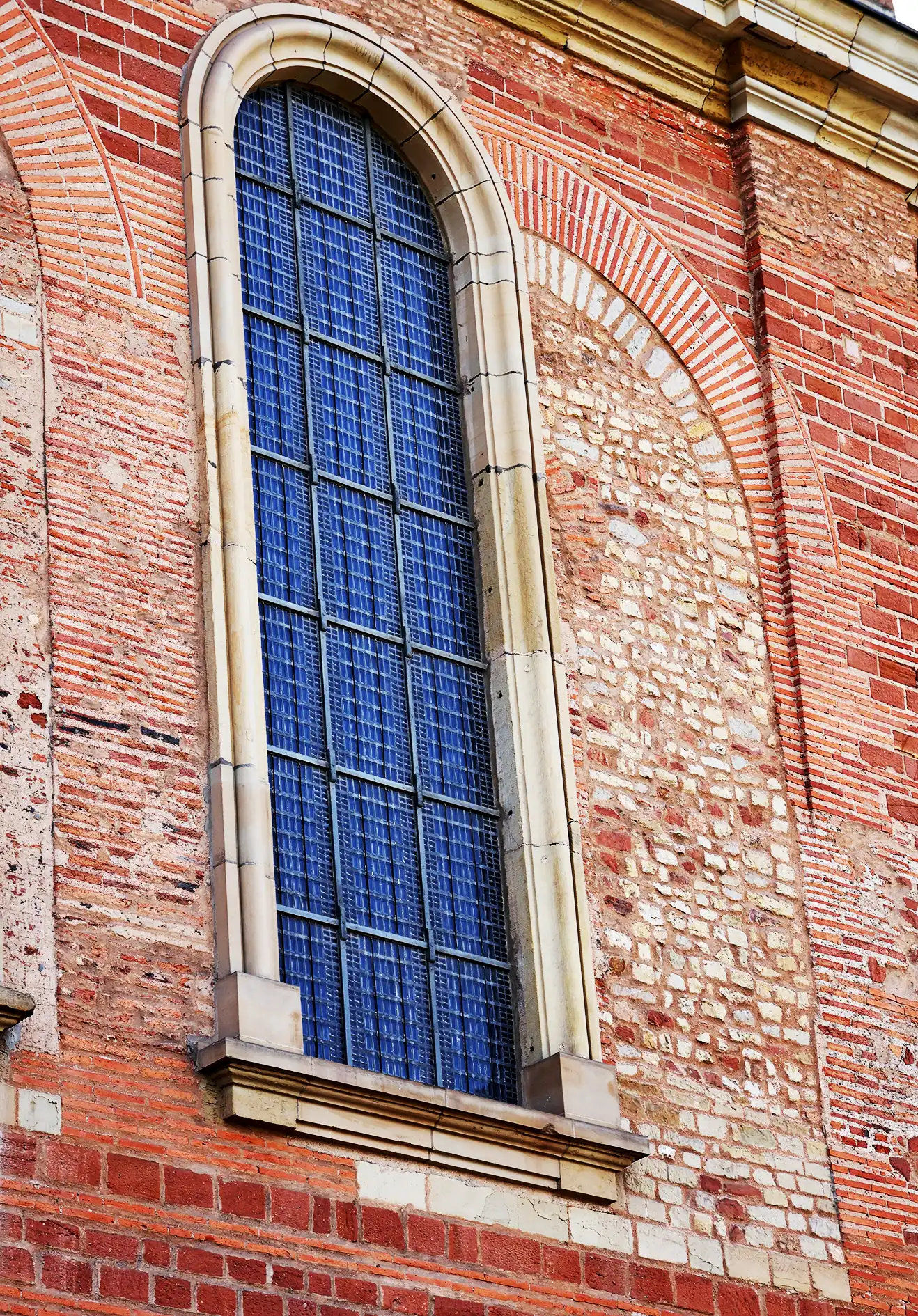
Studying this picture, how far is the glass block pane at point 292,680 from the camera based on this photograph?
1108 centimetres

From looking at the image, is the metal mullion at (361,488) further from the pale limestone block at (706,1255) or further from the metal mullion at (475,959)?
the pale limestone block at (706,1255)

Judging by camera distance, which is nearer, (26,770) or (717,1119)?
(26,770)

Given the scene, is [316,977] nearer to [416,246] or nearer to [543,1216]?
[543,1216]

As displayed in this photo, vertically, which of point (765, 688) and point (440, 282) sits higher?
point (440, 282)

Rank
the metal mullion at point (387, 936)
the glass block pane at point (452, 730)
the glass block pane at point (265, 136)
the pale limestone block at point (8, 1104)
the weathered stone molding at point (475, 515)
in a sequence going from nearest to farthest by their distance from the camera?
the pale limestone block at point (8, 1104), the weathered stone molding at point (475, 515), the metal mullion at point (387, 936), the glass block pane at point (452, 730), the glass block pane at point (265, 136)

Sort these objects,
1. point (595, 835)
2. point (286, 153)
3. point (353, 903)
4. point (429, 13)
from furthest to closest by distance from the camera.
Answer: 1. point (429, 13)
2. point (286, 153)
3. point (595, 835)
4. point (353, 903)

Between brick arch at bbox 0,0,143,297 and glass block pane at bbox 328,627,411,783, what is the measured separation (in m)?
1.79

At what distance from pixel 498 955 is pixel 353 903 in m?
0.76

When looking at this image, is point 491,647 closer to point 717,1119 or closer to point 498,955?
point 498,955

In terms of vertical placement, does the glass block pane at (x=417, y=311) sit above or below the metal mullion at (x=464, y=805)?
above

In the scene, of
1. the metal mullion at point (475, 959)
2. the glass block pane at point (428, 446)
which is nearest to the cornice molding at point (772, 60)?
the glass block pane at point (428, 446)

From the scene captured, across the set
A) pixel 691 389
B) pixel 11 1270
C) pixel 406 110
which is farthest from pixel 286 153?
pixel 11 1270

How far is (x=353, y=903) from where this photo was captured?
10945mm

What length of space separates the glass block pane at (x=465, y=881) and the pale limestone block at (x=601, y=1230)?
121 cm
